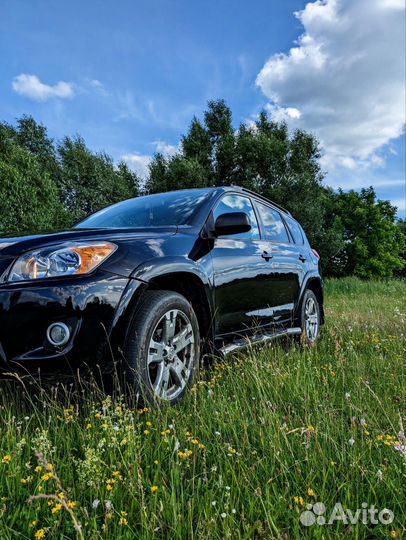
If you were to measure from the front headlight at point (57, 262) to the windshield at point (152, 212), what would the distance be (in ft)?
3.03

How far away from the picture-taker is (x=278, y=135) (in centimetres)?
2556

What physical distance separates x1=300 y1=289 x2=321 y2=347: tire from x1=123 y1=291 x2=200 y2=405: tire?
2.19m

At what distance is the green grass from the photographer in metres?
1.44

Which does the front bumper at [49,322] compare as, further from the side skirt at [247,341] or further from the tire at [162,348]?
the side skirt at [247,341]

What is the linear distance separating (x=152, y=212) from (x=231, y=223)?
32.8 inches

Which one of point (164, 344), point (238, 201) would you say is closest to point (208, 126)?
point (238, 201)

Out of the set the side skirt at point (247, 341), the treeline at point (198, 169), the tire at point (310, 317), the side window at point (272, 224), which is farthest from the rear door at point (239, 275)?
the treeline at point (198, 169)

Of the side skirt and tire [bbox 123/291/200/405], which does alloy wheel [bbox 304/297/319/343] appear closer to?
the side skirt

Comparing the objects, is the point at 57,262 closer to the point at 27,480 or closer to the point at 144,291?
the point at 144,291

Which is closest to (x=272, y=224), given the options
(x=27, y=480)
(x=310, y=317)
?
(x=310, y=317)

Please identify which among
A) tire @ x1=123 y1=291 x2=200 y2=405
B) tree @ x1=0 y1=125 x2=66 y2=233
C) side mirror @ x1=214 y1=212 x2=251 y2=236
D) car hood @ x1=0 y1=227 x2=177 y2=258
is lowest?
tire @ x1=123 y1=291 x2=200 y2=405

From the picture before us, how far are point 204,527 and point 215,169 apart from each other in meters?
24.4

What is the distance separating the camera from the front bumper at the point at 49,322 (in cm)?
208

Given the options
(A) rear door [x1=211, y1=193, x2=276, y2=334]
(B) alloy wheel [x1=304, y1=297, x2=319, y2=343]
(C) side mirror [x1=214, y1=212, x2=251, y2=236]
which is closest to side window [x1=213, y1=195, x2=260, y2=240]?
(A) rear door [x1=211, y1=193, x2=276, y2=334]
